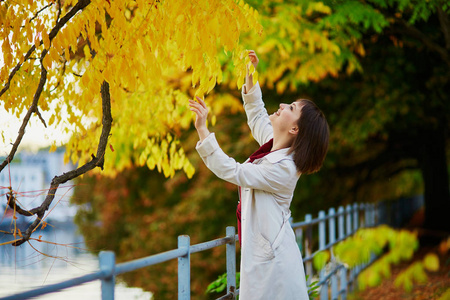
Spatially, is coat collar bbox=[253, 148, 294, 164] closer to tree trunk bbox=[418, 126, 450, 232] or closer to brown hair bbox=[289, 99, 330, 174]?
brown hair bbox=[289, 99, 330, 174]

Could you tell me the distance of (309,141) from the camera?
2719mm

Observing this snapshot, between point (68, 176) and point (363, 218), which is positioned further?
point (363, 218)

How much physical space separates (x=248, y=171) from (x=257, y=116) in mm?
Result: 845

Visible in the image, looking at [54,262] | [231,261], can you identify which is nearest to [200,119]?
[54,262]

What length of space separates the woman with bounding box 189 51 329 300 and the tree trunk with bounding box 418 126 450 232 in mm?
9843

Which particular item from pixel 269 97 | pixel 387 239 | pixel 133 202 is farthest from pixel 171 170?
pixel 133 202

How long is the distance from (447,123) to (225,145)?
454cm

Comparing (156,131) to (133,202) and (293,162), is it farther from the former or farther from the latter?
(133,202)

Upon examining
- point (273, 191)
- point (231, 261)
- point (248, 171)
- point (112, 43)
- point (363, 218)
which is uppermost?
point (112, 43)

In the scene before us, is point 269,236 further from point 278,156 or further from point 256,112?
point 256,112

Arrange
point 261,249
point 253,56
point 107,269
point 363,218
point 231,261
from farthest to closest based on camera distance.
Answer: point 363,218, point 231,261, point 253,56, point 261,249, point 107,269

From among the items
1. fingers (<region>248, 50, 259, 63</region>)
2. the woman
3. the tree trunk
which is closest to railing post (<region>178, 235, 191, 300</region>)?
the woman

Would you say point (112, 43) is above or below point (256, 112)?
above

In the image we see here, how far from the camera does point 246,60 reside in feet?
8.89
